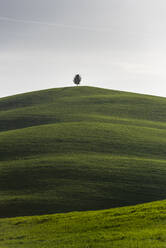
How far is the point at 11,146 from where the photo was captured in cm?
5978

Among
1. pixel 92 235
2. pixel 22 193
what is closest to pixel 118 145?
pixel 22 193

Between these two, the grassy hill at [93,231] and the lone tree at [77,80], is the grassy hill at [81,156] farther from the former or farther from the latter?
the lone tree at [77,80]

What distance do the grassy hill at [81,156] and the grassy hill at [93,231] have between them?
10.4 m

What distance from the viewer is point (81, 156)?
54156mm

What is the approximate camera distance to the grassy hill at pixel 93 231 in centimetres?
2055

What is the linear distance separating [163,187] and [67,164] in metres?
13.8

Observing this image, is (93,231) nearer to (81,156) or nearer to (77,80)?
(81,156)

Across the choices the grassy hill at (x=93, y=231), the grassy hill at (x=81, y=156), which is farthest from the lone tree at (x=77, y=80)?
the grassy hill at (x=93, y=231)

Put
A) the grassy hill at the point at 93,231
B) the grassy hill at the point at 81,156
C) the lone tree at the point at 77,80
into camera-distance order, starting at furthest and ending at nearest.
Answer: the lone tree at the point at 77,80, the grassy hill at the point at 81,156, the grassy hill at the point at 93,231

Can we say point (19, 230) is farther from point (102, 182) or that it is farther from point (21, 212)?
point (102, 182)

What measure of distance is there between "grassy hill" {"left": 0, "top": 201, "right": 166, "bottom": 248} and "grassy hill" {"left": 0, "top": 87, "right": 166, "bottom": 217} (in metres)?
10.4

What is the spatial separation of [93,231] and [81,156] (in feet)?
99.7

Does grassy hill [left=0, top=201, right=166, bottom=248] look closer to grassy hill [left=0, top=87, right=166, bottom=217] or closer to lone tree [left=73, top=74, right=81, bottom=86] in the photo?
grassy hill [left=0, top=87, right=166, bottom=217]

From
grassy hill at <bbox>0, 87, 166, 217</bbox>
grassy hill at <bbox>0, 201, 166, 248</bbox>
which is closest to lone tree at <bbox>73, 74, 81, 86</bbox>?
grassy hill at <bbox>0, 87, 166, 217</bbox>
